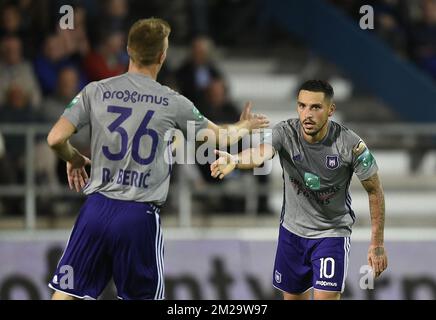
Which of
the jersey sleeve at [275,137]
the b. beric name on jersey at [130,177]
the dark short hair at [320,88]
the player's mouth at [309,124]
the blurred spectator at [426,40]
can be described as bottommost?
the b. beric name on jersey at [130,177]

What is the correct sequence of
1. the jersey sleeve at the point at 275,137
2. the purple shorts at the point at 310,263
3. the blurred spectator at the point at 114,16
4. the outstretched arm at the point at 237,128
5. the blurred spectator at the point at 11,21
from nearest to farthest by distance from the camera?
the outstretched arm at the point at 237,128 → the jersey sleeve at the point at 275,137 → the purple shorts at the point at 310,263 → the blurred spectator at the point at 11,21 → the blurred spectator at the point at 114,16

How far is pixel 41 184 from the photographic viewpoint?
35.9 feet

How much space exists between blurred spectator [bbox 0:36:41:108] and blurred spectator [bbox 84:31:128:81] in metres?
0.60

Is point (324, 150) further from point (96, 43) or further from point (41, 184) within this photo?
point (96, 43)

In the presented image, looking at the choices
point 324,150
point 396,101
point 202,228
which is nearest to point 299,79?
point 396,101

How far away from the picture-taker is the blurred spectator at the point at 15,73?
11.7 metres

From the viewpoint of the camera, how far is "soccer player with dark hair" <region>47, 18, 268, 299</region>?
6.75 m

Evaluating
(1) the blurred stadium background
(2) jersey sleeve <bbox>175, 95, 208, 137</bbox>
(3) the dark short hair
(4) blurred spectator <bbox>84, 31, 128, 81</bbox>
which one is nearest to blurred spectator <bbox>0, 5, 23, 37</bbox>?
(1) the blurred stadium background

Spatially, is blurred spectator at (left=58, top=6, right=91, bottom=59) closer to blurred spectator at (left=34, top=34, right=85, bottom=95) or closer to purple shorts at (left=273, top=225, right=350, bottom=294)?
blurred spectator at (left=34, top=34, right=85, bottom=95)

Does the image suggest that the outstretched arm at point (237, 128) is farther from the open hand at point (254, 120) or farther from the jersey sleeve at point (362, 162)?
the jersey sleeve at point (362, 162)

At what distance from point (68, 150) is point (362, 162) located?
6.28ft

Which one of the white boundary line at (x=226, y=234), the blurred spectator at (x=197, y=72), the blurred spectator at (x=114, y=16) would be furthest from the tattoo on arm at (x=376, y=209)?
the blurred spectator at (x=114, y=16)

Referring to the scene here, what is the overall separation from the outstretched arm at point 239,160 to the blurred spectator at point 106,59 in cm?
490
